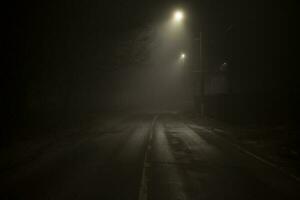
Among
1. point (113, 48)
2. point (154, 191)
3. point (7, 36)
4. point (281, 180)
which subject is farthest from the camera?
point (113, 48)

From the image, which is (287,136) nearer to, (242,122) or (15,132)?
(242,122)

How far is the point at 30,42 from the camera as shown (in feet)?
49.8

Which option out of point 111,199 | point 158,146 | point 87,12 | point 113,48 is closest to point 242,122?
A: point 158,146

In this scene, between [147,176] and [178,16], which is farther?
[178,16]

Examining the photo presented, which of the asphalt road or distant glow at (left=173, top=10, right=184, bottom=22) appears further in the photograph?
distant glow at (left=173, top=10, right=184, bottom=22)

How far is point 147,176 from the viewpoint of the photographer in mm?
7547

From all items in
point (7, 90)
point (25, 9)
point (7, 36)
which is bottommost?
point (7, 90)

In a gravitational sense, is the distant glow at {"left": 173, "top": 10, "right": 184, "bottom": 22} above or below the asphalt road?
above

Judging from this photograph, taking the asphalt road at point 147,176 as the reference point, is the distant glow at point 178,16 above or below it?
above

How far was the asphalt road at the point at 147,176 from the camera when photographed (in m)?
6.16

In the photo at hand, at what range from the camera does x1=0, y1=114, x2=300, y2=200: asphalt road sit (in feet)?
20.2

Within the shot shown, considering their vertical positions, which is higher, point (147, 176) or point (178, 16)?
point (178, 16)

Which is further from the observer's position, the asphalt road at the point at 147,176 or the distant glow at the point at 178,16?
the distant glow at the point at 178,16

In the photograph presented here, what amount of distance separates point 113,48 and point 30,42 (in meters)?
11.5
